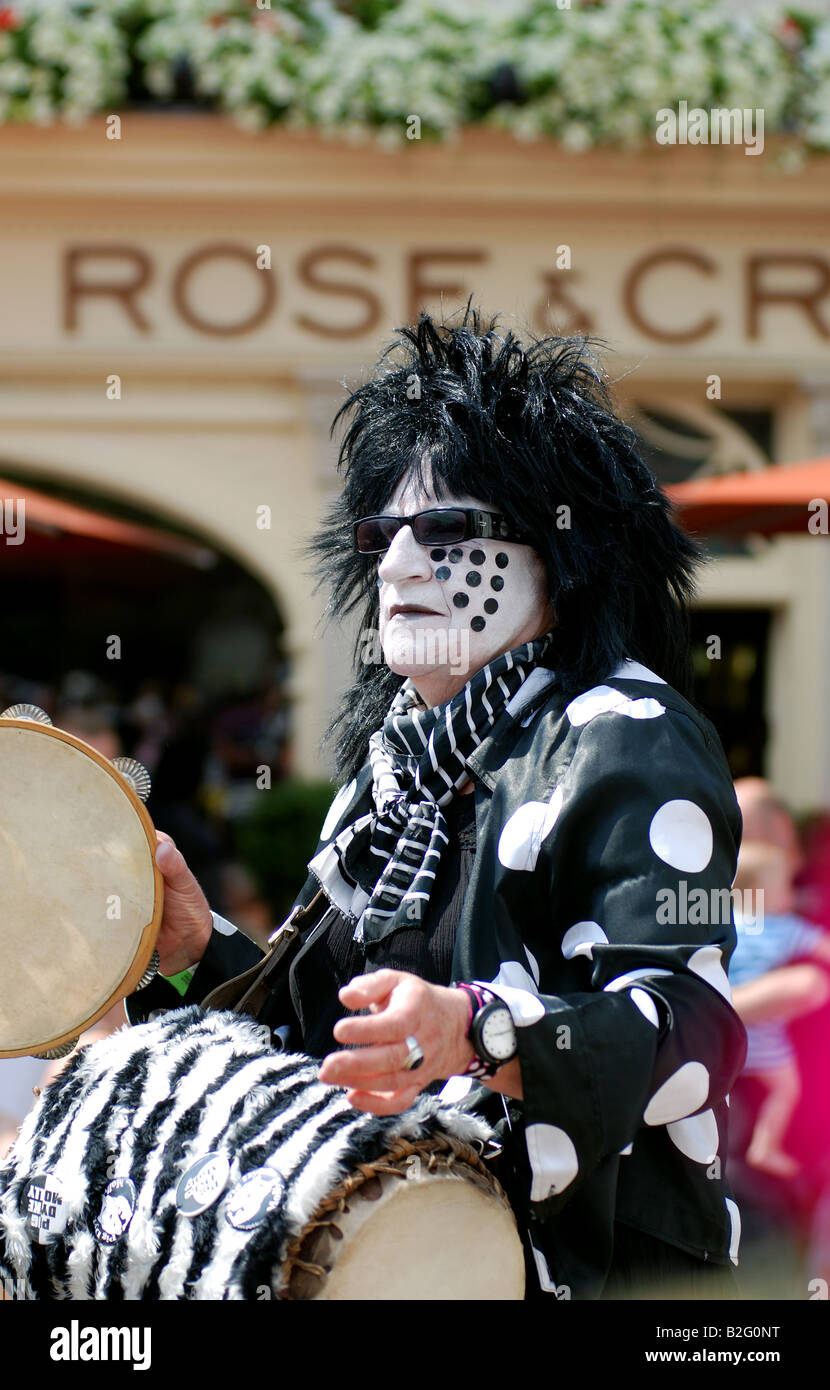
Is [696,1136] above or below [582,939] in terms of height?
below

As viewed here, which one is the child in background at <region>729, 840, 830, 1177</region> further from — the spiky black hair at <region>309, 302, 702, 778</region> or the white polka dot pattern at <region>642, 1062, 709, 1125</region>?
the white polka dot pattern at <region>642, 1062, 709, 1125</region>

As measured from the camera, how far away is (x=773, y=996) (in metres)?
3.25

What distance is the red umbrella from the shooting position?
442 centimetres

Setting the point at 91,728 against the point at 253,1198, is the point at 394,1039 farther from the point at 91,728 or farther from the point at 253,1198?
the point at 91,728

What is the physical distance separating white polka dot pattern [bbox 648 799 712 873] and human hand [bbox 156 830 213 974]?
0.71 metres

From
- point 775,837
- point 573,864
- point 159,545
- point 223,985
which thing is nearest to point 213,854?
point 159,545

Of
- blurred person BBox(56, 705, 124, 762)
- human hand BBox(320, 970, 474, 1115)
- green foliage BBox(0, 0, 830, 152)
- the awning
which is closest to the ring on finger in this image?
human hand BBox(320, 970, 474, 1115)

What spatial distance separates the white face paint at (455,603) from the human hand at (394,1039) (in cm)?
59

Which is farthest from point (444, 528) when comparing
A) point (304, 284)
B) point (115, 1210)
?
point (304, 284)

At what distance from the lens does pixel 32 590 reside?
297 inches

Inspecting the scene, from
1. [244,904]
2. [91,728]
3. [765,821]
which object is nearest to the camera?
[765,821]

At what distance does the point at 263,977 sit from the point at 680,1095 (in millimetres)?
612

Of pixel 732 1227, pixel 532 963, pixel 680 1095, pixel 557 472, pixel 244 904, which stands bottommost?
pixel 244 904

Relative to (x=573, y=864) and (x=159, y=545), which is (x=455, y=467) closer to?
(x=573, y=864)
